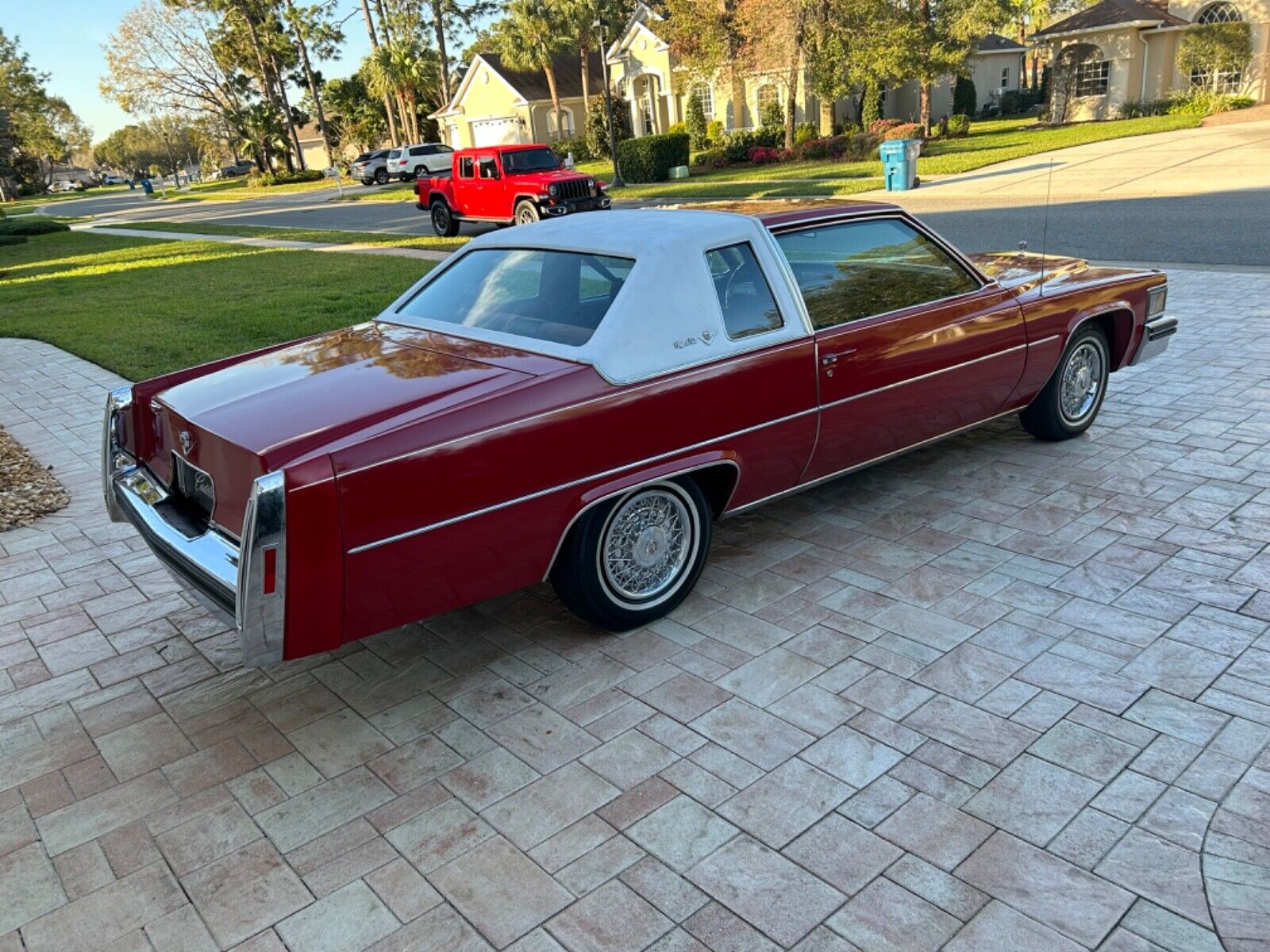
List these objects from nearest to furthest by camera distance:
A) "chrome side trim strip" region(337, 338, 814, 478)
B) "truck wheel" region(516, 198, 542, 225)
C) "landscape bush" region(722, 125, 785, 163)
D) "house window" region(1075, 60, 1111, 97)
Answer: "chrome side trim strip" region(337, 338, 814, 478)
"truck wheel" region(516, 198, 542, 225)
"landscape bush" region(722, 125, 785, 163)
"house window" region(1075, 60, 1111, 97)

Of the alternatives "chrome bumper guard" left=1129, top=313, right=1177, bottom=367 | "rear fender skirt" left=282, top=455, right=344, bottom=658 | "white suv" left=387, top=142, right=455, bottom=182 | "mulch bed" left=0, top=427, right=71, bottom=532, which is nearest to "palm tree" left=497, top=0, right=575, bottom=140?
"white suv" left=387, top=142, right=455, bottom=182

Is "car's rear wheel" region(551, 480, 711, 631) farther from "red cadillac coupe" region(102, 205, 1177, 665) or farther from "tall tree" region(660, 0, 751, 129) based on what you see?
"tall tree" region(660, 0, 751, 129)

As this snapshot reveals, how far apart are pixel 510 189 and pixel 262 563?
17949 millimetres

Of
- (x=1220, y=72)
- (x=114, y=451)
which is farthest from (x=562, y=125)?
(x=114, y=451)

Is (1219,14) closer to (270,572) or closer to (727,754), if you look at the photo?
(727,754)

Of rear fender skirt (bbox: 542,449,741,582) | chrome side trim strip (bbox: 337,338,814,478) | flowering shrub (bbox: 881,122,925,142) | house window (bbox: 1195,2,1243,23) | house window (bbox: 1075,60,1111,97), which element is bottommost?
rear fender skirt (bbox: 542,449,741,582)

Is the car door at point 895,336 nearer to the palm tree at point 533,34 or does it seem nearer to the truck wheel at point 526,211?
the truck wheel at point 526,211

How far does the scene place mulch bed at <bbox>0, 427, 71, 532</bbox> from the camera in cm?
580

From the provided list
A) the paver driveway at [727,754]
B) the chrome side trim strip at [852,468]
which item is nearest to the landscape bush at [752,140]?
the chrome side trim strip at [852,468]

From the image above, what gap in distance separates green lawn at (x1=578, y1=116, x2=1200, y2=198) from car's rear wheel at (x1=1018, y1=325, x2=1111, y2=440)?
51.5 ft

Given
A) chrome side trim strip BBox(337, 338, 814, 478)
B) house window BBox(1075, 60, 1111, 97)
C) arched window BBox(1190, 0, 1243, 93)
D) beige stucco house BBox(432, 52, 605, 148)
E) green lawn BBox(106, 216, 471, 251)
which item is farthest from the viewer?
beige stucco house BBox(432, 52, 605, 148)

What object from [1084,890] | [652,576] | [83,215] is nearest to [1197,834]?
[1084,890]

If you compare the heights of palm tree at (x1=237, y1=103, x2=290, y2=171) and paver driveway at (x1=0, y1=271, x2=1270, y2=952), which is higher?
palm tree at (x1=237, y1=103, x2=290, y2=171)

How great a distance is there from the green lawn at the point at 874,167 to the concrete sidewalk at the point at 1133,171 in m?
1.12
